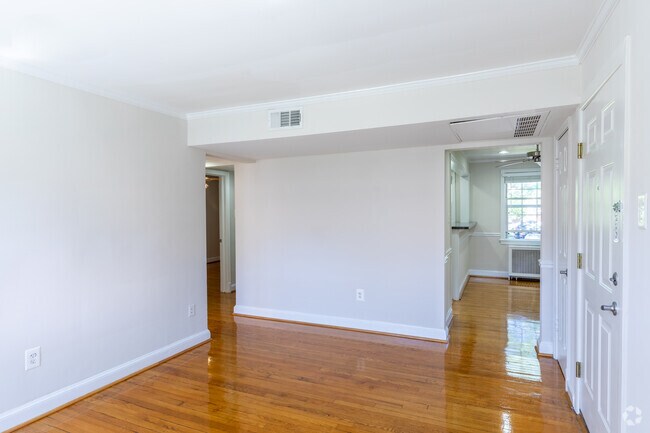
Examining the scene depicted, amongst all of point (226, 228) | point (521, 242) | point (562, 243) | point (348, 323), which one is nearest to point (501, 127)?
point (562, 243)

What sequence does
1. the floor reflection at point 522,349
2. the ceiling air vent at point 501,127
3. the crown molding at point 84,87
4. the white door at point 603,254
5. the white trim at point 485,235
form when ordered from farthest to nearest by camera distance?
the white trim at point 485,235
the floor reflection at point 522,349
the ceiling air vent at point 501,127
the crown molding at point 84,87
the white door at point 603,254

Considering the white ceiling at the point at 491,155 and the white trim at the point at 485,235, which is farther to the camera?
the white trim at the point at 485,235

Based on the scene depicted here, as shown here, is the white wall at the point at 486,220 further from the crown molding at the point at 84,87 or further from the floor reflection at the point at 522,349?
the crown molding at the point at 84,87

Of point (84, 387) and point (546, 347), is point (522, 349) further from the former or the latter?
point (84, 387)

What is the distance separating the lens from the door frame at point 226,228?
19.9 feet

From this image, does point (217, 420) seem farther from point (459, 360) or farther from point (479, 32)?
point (479, 32)

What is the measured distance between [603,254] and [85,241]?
3.33 meters

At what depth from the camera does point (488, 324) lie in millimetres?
4414

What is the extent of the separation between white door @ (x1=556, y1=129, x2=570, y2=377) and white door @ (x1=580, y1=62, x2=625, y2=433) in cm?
57

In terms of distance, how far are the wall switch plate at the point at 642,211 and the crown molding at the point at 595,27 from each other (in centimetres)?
89

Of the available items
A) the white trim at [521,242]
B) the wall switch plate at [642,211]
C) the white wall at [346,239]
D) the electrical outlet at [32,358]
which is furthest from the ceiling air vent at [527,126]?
the white trim at [521,242]

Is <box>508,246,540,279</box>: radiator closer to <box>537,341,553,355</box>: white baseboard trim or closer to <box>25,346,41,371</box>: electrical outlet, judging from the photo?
<box>537,341,553,355</box>: white baseboard trim

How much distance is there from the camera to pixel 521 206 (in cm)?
711

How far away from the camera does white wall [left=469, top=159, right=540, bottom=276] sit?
7.24 meters
